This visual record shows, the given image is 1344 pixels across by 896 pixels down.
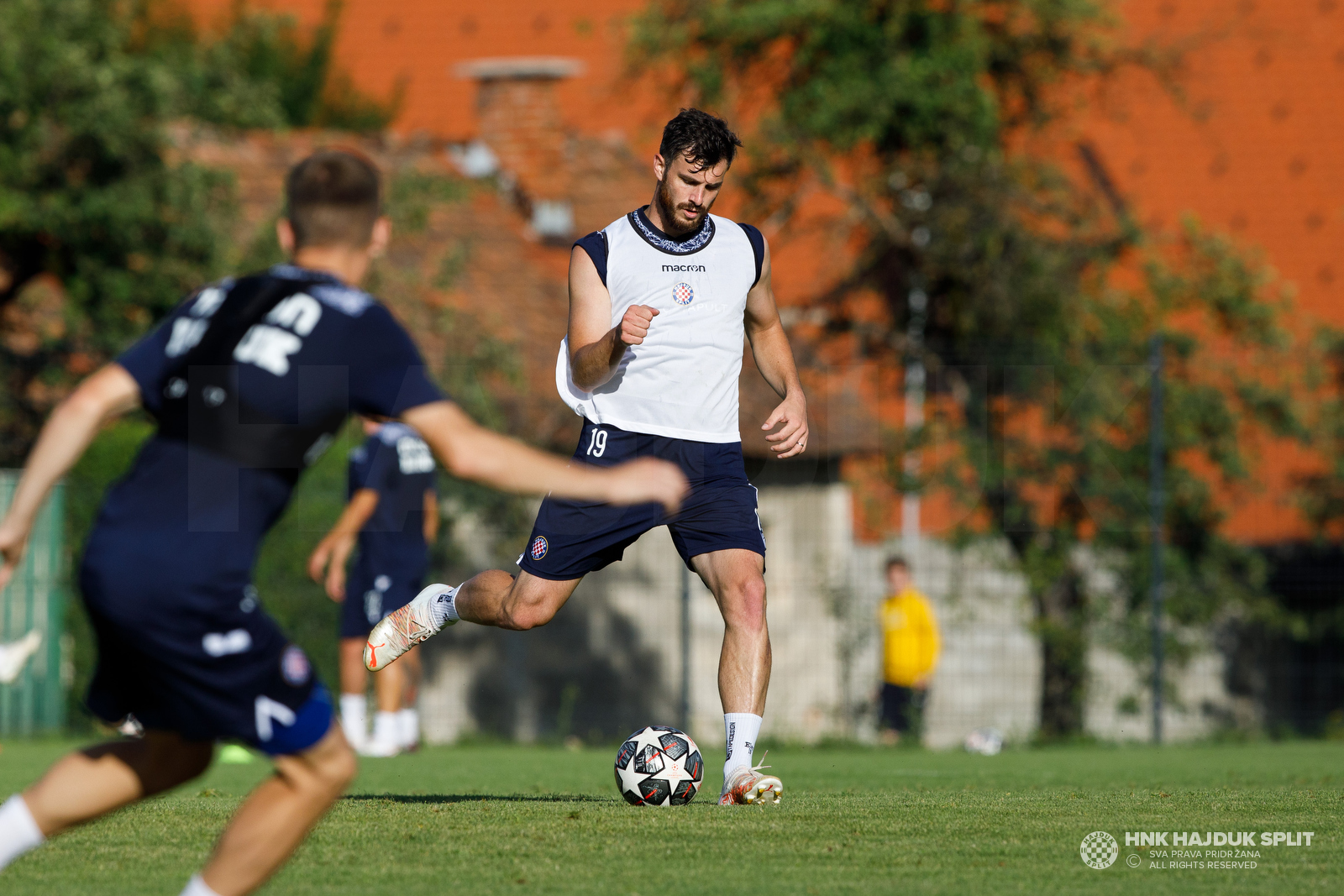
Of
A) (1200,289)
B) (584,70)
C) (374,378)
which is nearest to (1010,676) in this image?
(1200,289)

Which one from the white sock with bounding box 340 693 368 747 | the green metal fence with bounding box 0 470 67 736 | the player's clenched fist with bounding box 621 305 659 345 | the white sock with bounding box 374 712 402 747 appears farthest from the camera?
the green metal fence with bounding box 0 470 67 736

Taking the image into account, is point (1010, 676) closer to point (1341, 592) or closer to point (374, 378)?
point (1341, 592)

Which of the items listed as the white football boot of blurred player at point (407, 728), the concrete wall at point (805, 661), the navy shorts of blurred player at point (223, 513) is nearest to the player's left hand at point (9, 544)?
the navy shorts of blurred player at point (223, 513)

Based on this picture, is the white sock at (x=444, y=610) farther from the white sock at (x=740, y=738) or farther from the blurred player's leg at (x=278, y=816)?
the blurred player's leg at (x=278, y=816)

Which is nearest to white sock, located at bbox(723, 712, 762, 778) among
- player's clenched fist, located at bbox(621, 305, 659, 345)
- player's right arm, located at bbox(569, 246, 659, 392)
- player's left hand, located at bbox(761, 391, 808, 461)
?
player's left hand, located at bbox(761, 391, 808, 461)

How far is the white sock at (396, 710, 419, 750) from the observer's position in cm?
1177

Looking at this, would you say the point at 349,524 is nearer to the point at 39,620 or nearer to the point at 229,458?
the point at 39,620

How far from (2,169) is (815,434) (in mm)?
9461

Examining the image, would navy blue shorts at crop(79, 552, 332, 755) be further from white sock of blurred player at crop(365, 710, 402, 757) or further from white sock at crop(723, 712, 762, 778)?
white sock of blurred player at crop(365, 710, 402, 757)

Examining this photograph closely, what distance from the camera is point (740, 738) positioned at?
6.58m

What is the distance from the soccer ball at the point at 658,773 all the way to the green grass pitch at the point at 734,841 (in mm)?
145

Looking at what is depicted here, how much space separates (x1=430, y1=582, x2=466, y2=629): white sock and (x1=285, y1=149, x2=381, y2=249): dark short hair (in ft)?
10.9
